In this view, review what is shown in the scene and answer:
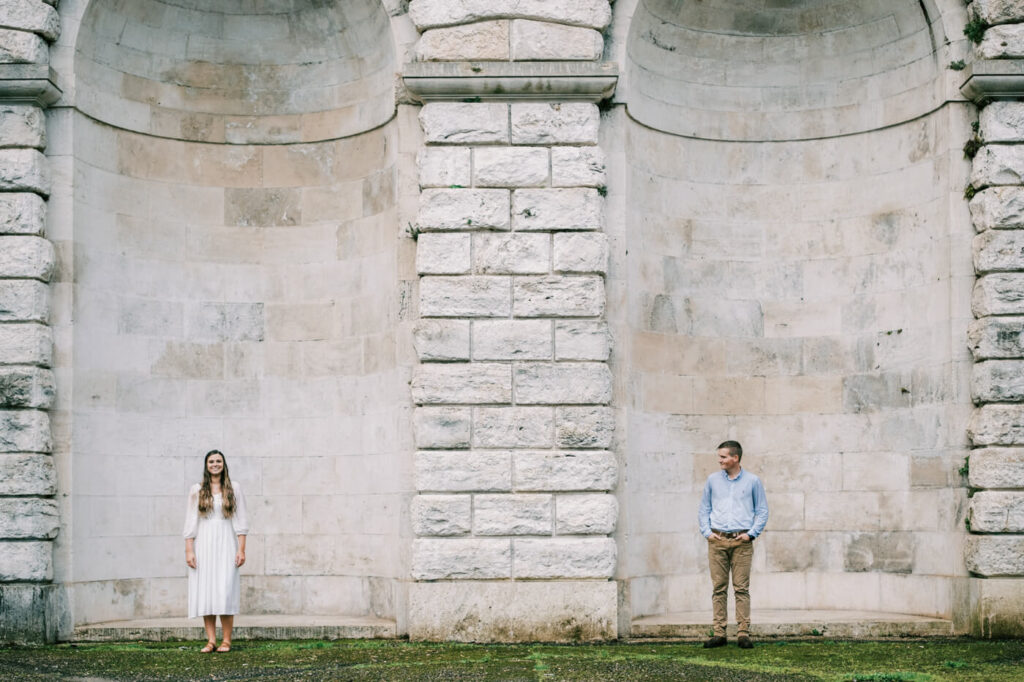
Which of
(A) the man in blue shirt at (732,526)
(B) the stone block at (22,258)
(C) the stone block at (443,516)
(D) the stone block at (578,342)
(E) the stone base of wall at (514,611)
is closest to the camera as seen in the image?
(A) the man in blue shirt at (732,526)

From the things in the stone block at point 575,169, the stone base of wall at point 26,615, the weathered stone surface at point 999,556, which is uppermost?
the stone block at point 575,169

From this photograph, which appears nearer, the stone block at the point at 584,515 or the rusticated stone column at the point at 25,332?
the stone block at the point at 584,515

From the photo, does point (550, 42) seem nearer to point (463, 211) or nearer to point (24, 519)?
point (463, 211)

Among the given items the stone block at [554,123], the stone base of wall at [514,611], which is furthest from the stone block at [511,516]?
the stone block at [554,123]

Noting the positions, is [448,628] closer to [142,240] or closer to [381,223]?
[381,223]

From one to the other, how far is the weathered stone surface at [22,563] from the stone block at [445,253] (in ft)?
14.4

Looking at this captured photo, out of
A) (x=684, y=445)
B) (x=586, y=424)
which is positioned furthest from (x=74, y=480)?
(x=684, y=445)

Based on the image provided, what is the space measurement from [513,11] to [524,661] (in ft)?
19.7

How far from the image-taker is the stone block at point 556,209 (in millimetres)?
13508

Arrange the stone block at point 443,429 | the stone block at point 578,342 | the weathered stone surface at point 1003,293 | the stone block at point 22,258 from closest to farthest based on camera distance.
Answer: the stone block at point 443,429 → the stone block at point 578,342 → the stone block at point 22,258 → the weathered stone surface at point 1003,293

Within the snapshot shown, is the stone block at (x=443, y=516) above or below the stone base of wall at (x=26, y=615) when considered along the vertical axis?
above

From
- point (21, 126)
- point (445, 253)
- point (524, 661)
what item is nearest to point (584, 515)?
point (524, 661)

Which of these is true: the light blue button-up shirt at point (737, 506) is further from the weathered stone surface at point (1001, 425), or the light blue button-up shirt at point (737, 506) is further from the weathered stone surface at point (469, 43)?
the weathered stone surface at point (469, 43)

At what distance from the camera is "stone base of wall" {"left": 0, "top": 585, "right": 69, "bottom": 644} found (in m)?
13.2
